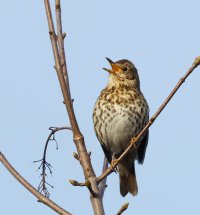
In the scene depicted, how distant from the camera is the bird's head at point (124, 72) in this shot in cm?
759

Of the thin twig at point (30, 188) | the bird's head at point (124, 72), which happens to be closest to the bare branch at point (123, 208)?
the thin twig at point (30, 188)

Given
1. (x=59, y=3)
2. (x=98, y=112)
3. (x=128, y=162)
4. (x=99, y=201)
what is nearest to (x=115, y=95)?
(x=98, y=112)

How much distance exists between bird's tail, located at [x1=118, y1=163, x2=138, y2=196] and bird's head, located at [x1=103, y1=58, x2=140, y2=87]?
4.34 feet

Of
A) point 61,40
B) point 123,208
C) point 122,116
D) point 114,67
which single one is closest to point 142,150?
point 122,116

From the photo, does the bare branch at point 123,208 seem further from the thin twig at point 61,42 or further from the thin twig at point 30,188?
the thin twig at point 61,42

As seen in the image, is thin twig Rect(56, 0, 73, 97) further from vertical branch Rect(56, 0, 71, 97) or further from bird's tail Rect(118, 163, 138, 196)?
bird's tail Rect(118, 163, 138, 196)

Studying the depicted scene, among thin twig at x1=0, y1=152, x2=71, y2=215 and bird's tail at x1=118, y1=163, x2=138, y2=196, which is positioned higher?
bird's tail at x1=118, y1=163, x2=138, y2=196

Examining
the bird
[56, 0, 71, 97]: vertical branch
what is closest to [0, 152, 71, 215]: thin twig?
[56, 0, 71, 97]: vertical branch

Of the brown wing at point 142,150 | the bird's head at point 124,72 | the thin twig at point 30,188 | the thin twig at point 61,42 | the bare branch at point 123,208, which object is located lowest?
the bare branch at point 123,208

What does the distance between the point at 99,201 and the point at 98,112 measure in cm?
344

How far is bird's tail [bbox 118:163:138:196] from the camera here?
25.6 feet

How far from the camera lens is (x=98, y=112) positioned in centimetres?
720

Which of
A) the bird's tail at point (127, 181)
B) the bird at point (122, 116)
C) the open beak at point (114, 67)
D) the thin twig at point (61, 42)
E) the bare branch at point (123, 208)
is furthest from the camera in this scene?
the bird's tail at point (127, 181)

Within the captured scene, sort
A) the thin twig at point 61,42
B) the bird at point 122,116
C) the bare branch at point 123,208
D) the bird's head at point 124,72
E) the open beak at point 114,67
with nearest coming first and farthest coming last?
the bare branch at point 123,208, the thin twig at point 61,42, the bird at point 122,116, the open beak at point 114,67, the bird's head at point 124,72
